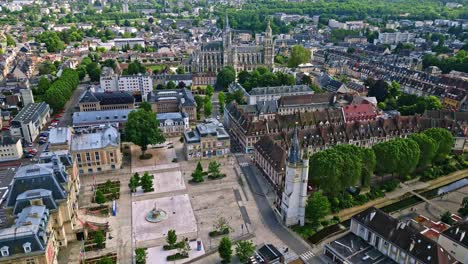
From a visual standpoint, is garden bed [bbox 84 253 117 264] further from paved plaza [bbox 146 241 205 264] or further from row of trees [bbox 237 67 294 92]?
row of trees [bbox 237 67 294 92]

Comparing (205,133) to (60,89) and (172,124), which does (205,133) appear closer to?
(172,124)

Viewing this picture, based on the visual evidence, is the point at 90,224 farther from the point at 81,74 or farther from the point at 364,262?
the point at 81,74

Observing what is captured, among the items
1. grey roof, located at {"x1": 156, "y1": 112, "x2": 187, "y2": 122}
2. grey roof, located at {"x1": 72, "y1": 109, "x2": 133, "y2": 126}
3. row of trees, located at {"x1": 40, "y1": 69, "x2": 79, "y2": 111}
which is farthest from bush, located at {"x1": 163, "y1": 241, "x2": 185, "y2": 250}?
row of trees, located at {"x1": 40, "y1": 69, "x2": 79, "y2": 111}

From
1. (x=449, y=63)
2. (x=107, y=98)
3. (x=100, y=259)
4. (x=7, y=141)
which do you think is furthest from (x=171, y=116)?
(x=449, y=63)

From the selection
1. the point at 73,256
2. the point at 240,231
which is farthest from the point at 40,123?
the point at 240,231

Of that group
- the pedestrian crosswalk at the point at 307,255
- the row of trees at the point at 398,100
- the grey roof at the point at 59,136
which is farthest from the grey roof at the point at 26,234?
the row of trees at the point at 398,100

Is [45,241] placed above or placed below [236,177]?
above

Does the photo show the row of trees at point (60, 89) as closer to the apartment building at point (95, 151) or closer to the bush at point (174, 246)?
the apartment building at point (95, 151)
